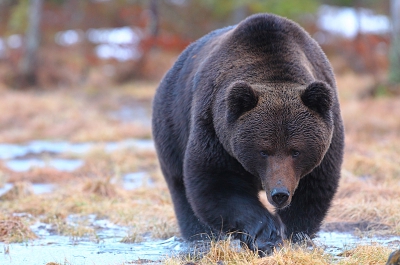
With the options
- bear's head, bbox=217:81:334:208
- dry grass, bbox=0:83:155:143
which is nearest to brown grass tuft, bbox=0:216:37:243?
bear's head, bbox=217:81:334:208

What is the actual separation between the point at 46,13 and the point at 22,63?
29.5 ft

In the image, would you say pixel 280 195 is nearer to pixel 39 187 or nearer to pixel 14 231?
pixel 14 231

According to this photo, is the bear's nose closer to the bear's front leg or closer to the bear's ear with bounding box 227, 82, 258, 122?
the bear's front leg

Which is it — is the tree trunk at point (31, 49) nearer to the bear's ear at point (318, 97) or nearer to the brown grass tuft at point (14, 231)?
the brown grass tuft at point (14, 231)

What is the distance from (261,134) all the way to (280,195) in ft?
1.48

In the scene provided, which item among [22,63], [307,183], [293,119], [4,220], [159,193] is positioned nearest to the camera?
[293,119]

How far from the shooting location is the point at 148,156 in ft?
34.4

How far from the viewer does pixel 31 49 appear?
19.3 m

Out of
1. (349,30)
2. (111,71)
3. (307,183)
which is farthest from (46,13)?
(307,183)

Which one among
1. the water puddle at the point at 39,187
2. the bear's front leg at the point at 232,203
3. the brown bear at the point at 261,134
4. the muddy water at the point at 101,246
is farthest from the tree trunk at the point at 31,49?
the bear's front leg at the point at 232,203

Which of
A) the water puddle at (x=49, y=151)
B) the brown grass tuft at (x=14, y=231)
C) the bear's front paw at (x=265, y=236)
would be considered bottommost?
the water puddle at (x=49, y=151)

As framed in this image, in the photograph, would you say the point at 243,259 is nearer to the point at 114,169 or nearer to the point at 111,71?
the point at 114,169

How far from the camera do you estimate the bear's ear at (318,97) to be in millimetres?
4309

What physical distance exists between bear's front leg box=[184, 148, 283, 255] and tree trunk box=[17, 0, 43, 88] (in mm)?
15368
